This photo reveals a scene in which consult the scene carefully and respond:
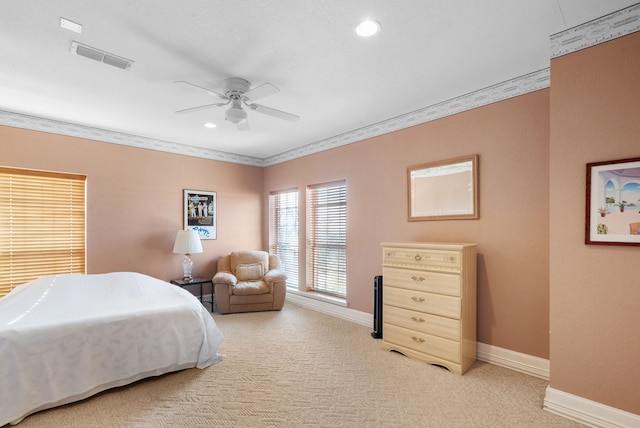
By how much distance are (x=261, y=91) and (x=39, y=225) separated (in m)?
3.68

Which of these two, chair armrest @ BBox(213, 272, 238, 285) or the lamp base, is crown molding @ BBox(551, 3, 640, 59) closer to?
chair armrest @ BBox(213, 272, 238, 285)

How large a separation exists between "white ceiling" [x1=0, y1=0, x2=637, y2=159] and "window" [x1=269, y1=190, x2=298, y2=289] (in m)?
2.25

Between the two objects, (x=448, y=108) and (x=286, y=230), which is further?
(x=286, y=230)

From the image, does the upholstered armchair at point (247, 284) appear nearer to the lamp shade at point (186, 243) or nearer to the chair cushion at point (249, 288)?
the chair cushion at point (249, 288)

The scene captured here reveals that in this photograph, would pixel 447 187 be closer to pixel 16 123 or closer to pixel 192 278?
pixel 192 278

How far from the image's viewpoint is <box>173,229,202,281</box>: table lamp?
471 cm

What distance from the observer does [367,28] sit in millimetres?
2123

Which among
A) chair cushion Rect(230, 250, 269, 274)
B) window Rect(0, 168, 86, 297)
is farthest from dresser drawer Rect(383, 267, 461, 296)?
window Rect(0, 168, 86, 297)

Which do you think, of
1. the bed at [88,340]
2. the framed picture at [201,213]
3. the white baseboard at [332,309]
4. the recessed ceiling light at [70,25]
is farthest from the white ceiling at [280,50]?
the white baseboard at [332,309]

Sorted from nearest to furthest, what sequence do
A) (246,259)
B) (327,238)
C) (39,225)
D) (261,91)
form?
(261,91), (39,225), (327,238), (246,259)

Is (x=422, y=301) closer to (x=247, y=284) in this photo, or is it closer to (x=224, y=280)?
(x=247, y=284)

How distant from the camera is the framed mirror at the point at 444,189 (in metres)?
3.23

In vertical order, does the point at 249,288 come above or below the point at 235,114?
below

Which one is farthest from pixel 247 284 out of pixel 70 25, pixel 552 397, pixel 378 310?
pixel 552 397
